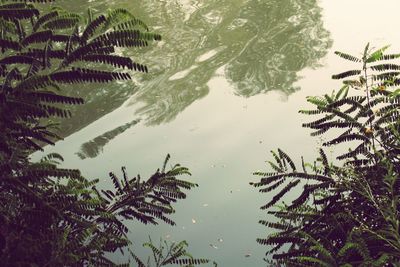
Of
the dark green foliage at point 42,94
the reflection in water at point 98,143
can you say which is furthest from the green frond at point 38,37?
the reflection in water at point 98,143

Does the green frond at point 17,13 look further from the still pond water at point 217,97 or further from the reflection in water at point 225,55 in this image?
the reflection in water at point 225,55

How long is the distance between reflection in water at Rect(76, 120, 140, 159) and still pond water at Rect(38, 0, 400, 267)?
0.12 feet

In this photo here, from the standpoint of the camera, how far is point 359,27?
15.4 m

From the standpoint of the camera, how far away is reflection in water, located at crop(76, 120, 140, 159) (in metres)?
14.5

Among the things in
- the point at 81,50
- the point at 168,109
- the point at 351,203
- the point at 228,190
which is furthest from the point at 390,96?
the point at 228,190

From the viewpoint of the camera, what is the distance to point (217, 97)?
15.2 metres

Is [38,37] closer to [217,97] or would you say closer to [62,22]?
[62,22]

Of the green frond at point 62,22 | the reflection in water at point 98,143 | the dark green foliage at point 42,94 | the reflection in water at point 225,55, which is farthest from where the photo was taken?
the reflection in water at point 225,55

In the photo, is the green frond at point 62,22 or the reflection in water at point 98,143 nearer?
the green frond at point 62,22

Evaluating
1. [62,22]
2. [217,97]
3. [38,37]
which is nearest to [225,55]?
[217,97]

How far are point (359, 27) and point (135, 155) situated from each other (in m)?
9.98

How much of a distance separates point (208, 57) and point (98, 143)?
5.21 metres

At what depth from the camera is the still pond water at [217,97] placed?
14586 millimetres

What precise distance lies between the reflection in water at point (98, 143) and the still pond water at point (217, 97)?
0.04 m
